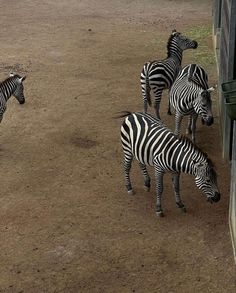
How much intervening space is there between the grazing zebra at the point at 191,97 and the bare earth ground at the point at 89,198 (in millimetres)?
884

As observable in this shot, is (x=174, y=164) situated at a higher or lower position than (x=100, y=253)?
higher

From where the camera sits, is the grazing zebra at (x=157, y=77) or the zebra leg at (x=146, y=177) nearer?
the zebra leg at (x=146, y=177)

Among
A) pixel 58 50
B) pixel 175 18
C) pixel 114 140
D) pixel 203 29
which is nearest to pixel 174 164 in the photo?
pixel 114 140

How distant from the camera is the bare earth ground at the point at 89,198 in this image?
8414 mm

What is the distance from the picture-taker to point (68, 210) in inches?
394

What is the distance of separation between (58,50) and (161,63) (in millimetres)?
6385

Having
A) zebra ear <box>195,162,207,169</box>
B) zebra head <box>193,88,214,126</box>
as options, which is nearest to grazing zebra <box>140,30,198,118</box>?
zebra head <box>193,88,214,126</box>

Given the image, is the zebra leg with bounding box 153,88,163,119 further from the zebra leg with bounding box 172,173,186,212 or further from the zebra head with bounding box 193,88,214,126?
the zebra leg with bounding box 172,173,186,212

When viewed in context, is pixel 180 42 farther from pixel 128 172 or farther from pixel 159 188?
pixel 159 188

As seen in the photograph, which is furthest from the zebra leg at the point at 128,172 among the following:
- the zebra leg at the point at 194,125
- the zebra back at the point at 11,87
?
the zebra back at the point at 11,87

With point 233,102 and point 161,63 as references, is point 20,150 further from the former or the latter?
point 233,102

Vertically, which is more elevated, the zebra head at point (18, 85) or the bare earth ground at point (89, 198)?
the zebra head at point (18, 85)

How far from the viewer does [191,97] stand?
11.3 m

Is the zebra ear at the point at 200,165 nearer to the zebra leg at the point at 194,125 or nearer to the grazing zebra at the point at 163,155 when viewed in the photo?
the grazing zebra at the point at 163,155
